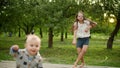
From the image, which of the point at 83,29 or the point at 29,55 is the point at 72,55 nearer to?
the point at 83,29

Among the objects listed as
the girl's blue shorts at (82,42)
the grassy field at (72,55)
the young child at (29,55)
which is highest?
the young child at (29,55)

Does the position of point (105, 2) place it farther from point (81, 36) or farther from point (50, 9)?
point (81, 36)

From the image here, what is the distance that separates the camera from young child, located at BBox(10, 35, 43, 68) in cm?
506

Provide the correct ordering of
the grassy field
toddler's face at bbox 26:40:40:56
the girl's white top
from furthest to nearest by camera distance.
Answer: the grassy field, the girl's white top, toddler's face at bbox 26:40:40:56

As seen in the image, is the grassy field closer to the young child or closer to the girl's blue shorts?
the girl's blue shorts

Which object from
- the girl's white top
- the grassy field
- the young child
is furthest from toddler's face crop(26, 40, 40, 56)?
the grassy field

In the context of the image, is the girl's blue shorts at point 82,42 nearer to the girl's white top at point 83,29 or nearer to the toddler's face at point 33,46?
the girl's white top at point 83,29

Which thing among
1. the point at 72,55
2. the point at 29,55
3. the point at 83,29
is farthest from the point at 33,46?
the point at 72,55

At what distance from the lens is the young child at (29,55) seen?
16.6 feet

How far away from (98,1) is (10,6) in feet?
17.9

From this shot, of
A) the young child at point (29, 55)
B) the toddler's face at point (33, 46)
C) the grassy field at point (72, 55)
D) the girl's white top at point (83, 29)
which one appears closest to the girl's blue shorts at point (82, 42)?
the girl's white top at point (83, 29)

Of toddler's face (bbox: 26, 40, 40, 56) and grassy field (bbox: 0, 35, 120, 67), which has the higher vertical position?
toddler's face (bbox: 26, 40, 40, 56)

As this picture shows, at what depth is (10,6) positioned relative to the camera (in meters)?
20.5

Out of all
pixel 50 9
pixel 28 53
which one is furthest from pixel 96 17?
pixel 28 53
